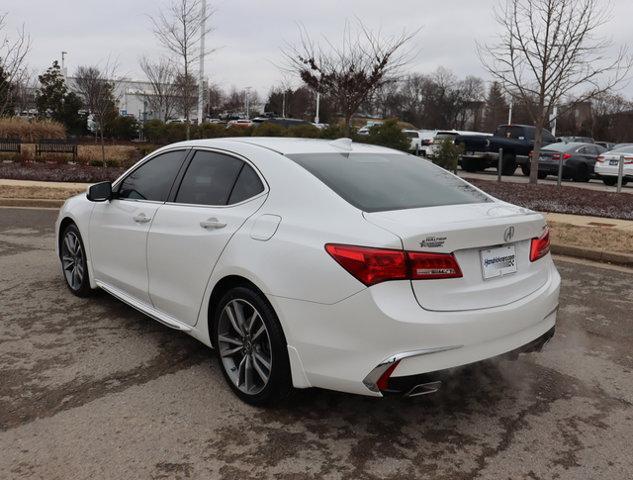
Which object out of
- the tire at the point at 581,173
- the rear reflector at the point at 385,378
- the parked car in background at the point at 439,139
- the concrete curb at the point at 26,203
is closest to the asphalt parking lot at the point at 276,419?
the rear reflector at the point at 385,378

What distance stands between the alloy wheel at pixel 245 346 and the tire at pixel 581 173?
19.5 metres

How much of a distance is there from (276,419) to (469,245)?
1395 millimetres

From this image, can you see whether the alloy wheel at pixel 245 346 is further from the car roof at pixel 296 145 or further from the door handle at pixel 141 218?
the door handle at pixel 141 218

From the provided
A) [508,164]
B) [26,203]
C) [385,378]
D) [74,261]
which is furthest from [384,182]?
[508,164]

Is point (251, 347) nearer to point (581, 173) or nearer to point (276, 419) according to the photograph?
point (276, 419)

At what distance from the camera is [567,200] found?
12211 millimetres

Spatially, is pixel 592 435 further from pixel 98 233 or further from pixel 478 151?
pixel 478 151

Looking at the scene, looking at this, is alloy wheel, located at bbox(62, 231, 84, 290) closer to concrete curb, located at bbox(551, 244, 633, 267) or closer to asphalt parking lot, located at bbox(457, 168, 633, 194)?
concrete curb, located at bbox(551, 244, 633, 267)

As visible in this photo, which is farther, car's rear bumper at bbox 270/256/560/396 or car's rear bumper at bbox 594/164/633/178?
car's rear bumper at bbox 594/164/633/178

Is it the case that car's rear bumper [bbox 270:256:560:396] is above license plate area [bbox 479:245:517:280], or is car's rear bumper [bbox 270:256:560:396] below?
below

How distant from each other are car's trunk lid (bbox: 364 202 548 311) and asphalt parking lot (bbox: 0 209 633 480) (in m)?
0.39

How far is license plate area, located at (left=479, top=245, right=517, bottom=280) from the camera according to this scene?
3.16m

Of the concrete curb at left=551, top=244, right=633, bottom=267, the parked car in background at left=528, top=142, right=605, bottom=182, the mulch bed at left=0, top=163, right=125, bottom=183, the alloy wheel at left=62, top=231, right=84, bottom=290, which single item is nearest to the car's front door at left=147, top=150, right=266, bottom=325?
the alloy wheel at left=62, top=231, right=84, bottom=290

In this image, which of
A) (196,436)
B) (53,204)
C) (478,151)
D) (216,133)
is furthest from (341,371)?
(216,133)
